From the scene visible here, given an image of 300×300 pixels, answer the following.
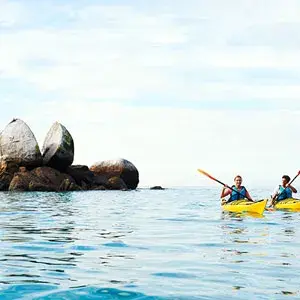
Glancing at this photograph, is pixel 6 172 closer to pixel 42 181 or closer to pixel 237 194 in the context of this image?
pixel 42 181

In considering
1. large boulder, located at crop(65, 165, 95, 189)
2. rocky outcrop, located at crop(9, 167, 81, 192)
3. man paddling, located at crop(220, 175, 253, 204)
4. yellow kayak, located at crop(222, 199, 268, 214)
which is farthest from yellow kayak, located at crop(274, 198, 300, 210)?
large boulder, located at crop(65, 165, 95, 189)

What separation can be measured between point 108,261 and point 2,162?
115 ft

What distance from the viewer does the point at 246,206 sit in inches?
706

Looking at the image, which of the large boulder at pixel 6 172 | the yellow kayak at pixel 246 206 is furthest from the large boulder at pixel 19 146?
the yellow kayak at pixel 246 206

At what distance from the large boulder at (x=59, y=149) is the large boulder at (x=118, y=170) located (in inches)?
180

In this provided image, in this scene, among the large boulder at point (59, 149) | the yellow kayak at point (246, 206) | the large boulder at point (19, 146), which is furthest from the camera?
the large boulder at point (59, 149)

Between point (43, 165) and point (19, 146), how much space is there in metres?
2.20

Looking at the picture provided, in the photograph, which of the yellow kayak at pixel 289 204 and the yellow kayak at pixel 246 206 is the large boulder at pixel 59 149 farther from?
the yellow kayak at pixel 246 206

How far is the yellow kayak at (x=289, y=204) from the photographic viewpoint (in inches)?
771

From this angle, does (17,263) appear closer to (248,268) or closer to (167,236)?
(248,268)

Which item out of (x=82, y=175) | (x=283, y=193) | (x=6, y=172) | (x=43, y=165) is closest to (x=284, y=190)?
(x=283, y=193)

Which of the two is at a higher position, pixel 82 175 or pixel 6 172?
pixel 6 172

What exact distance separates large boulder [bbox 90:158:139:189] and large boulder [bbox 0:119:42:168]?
261 inches

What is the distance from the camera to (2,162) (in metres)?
41.9
